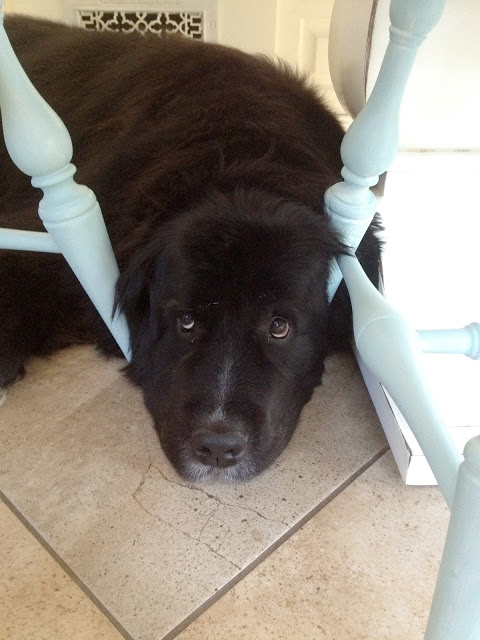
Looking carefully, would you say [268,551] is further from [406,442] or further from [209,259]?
[209,259]

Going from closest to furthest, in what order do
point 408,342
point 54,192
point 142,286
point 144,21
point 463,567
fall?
point 463,567 < point 408,342 < point 54,192 < point 142,286 < point 144,21

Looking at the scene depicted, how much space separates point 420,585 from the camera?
109 cm

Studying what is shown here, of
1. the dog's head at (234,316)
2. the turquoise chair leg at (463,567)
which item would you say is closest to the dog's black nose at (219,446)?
the dog's head at (234,316)

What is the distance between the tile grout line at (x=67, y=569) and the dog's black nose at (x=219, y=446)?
0.97 feet

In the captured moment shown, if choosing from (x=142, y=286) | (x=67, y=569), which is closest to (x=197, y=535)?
(x=67, y=569)

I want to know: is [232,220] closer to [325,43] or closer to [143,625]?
[143,625]

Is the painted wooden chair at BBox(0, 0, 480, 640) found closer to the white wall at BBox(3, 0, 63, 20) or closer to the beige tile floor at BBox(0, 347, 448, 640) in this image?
the beige tile floor at BBox(0, 347, 448, 640)

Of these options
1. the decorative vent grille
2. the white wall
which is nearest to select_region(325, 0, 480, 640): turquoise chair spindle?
the decorative vent grille

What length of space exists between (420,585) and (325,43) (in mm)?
2634

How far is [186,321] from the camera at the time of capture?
4.05 ft

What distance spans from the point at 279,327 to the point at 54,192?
49 cm

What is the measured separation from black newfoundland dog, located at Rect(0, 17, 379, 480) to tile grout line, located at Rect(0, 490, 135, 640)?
0.27 m

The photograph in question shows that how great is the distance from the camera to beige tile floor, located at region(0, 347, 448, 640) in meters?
1.04

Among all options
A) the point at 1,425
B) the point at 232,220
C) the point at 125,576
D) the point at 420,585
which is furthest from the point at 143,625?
the point at 232,220
